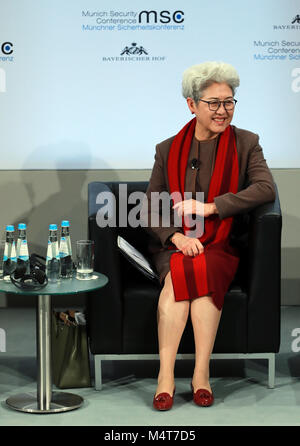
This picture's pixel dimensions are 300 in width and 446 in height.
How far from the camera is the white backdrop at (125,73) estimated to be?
5113mm

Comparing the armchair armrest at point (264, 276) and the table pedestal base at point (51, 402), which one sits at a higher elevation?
the armchair armrest at point (264, 276)

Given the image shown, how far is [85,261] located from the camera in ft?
11.4

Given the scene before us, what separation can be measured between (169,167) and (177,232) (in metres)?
0.33

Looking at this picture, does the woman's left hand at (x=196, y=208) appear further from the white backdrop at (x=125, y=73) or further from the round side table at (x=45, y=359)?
the white backdrop at (x=125, y=73)

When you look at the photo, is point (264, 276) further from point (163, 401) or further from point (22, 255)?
point (22, 255)

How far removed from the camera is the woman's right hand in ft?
12.0

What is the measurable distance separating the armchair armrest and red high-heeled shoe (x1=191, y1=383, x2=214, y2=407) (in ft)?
1.17

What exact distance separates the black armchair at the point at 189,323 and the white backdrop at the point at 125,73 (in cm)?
154

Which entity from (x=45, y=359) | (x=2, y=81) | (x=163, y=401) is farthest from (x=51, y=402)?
(x=2, y=81)

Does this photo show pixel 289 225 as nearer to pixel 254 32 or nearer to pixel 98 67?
pixel 254 32

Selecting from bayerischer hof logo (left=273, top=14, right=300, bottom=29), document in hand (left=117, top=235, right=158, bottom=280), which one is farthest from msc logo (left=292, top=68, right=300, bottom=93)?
document in hand (left=117, top=235, right=158, bottom=280)

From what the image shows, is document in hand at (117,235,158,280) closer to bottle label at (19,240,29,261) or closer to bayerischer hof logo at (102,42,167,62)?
bottle label at (19,240,29,261)

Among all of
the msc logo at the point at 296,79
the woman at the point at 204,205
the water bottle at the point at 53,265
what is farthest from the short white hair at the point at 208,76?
the msc logo at the point at 296,79

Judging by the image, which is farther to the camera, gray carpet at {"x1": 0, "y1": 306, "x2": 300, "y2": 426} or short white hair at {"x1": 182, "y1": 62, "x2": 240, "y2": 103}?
short white hair at {"x1": 182, "y1": 62, "x2": 240, "y2": 103}
